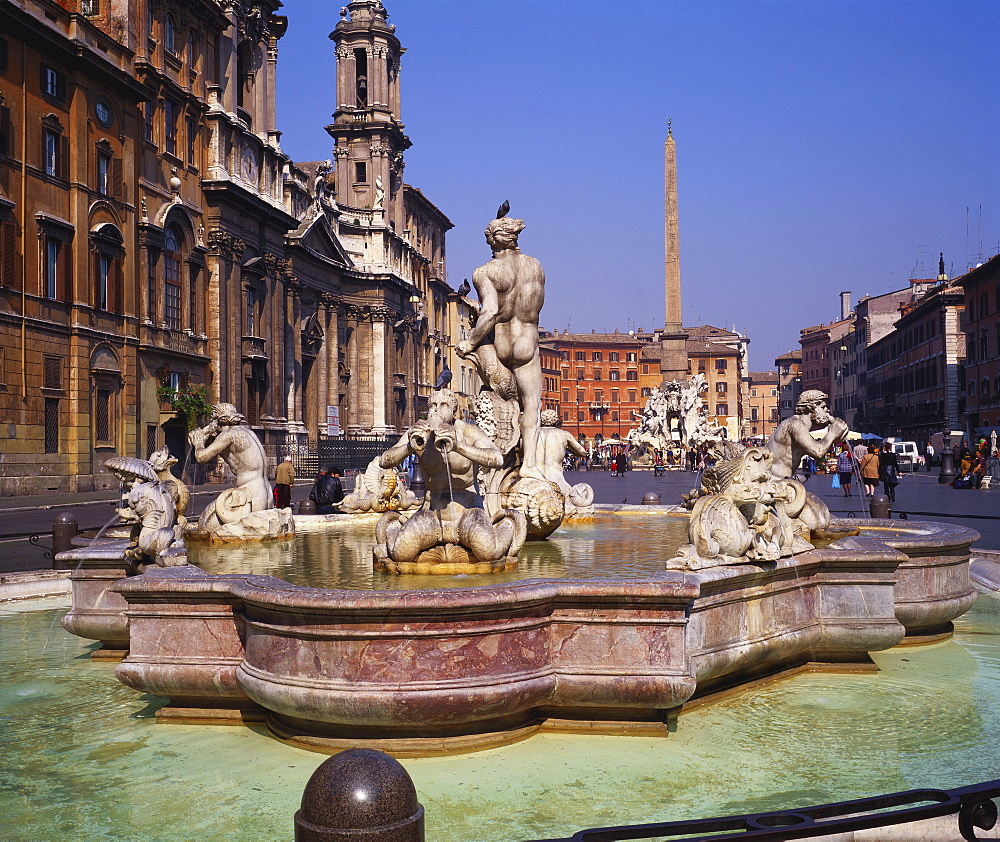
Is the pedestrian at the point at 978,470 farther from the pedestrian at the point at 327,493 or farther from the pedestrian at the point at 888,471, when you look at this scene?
the pedestrian at the point at 327,493

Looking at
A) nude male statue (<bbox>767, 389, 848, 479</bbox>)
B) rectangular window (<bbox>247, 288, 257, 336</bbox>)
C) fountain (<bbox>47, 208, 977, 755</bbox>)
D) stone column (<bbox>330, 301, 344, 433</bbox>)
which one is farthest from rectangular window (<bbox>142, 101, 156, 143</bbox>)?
nude male statue (<bbox>767, 389, 848, 479</bbox>)

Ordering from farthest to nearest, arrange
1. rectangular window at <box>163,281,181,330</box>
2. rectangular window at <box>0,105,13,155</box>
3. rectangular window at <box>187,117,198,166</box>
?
rectangular window at <box>187,117,198,166</box>, rectangular window at <box>163,281,181,330</box>, rectangular window at <box>0,105,13,155</box>

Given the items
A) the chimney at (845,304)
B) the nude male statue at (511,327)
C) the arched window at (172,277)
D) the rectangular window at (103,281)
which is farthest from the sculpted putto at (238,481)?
the chimney at (845,304)

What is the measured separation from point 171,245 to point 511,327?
29.5 m

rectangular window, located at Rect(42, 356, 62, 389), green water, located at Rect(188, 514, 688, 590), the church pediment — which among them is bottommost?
green water, located at Rect(188, 514, 688, 590)

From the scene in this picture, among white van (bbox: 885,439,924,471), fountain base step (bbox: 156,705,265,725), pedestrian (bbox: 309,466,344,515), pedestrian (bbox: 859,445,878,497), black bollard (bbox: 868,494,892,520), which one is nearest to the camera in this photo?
fountain base step (bbox: 156,705,265,725)

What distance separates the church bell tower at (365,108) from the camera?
6341 centimetres

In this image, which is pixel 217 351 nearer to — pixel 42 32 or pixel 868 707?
pixel 42 32

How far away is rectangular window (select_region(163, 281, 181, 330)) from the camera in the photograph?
1383 inches

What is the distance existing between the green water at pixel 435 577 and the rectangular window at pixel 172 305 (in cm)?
2745

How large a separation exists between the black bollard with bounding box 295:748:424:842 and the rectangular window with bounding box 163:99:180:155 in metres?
36.8

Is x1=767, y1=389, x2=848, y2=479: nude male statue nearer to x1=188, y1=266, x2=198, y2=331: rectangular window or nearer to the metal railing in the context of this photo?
the metal railing

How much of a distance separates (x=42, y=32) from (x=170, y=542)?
84.4ft

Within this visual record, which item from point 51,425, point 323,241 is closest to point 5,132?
point 51,425
